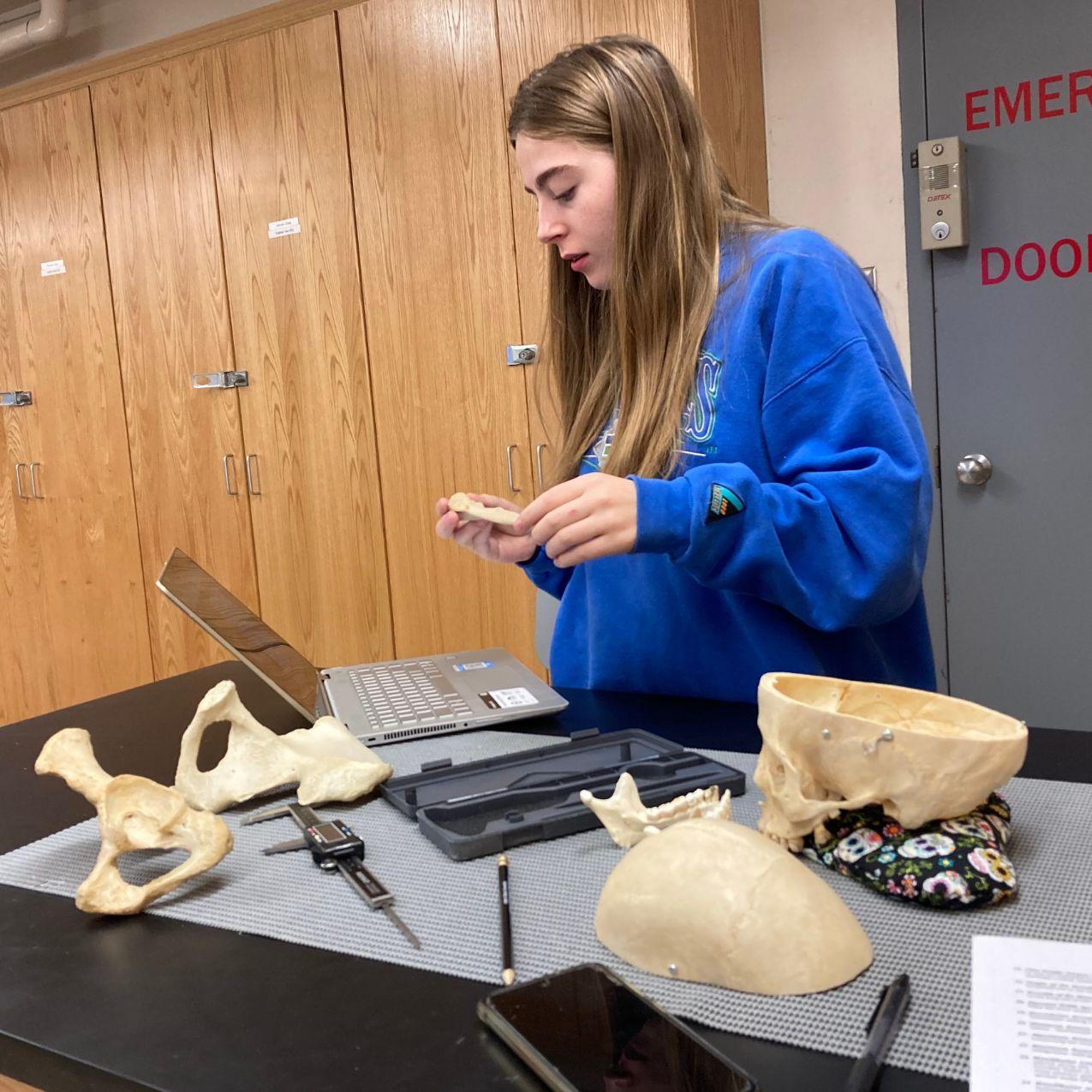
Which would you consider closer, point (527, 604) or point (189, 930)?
point (189, 930)

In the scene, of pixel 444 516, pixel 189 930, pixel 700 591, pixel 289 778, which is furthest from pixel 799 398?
pixel 189 930

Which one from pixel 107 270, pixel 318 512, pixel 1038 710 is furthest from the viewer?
pixel 107 270

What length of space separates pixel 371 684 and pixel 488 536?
244 mm

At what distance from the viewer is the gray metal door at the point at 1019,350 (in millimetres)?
2359

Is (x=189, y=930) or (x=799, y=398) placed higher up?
(x=799, y=398)

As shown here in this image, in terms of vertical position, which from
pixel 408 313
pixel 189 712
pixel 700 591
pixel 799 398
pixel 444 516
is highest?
pixel 408 313

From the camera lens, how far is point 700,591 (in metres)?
1.37

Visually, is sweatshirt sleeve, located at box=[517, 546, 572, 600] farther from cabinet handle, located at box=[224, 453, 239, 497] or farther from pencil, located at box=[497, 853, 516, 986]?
cabinet handle, located at box=[224, 453, 239, 497]

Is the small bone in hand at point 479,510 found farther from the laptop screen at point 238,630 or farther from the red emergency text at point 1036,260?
the red emergency text at point 1036,260

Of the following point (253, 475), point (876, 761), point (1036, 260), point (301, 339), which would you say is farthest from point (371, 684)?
point (253, 475)

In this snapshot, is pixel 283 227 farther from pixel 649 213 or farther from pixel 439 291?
pixel 649 213

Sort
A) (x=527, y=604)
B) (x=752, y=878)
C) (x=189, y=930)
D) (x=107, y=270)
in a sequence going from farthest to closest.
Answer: (x=107, y=270)
(x=527, y=604)
(x=189, y=930)
(x=752, y=878)

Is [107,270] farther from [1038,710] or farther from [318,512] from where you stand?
[1038,710]

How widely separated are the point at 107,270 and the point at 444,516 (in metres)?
2.75
